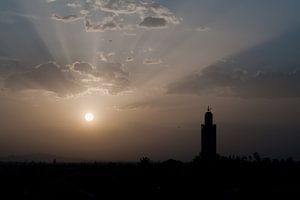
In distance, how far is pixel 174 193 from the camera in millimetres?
53062

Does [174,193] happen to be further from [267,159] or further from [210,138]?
[210,138]

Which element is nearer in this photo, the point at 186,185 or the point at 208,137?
the point at 186,185

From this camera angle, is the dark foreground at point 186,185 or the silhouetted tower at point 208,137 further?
the silhouetted tower at point 208,137

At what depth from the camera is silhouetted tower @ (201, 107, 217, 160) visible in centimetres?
8125

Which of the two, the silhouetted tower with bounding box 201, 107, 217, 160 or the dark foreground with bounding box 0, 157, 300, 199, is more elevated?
the silhouetted tower with bounding box 201, 107, 217, 160

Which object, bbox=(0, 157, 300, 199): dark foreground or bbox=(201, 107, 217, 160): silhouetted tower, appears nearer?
bbox=(0, 157, 300, 199): dark foreground

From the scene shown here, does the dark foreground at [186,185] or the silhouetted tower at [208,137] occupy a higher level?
the silhouetted tower at [208,137]

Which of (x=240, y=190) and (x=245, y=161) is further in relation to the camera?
(x=245, y=161)

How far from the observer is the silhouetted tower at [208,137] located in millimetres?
81250

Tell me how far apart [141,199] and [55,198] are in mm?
8656

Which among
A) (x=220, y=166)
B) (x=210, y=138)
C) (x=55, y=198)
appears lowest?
(x=55, y=198)

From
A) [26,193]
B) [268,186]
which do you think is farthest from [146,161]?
[268,186]

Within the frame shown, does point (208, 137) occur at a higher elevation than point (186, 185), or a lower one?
higher

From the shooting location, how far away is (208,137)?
8231 cm
